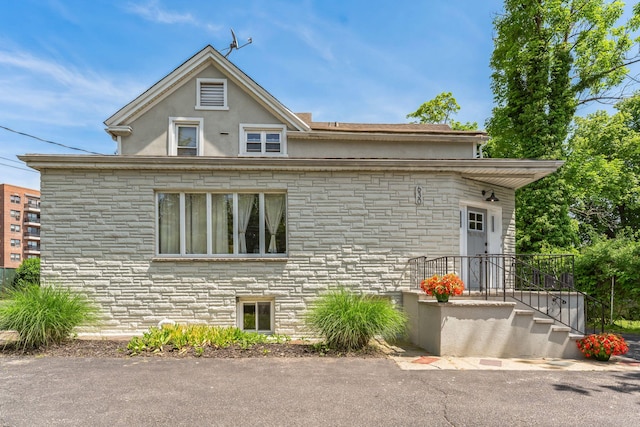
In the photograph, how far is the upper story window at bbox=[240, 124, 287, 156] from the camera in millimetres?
11789

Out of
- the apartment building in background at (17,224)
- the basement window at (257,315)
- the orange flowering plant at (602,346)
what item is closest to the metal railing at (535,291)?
the orange flowering plant at (602,346)

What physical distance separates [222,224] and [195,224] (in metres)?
0.61

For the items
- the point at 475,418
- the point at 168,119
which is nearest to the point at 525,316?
the point at 475,418

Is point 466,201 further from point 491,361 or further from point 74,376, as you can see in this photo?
point 74,376

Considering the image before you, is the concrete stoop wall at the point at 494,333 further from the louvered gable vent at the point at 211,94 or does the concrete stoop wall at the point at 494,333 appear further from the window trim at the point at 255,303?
the louvered gable vent at the point at 211,94

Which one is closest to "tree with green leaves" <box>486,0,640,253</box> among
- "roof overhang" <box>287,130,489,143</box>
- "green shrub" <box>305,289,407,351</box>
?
"roof overhang" <box>287,130,489,143</box>

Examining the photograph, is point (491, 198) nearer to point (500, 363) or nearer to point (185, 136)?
point (500, 363)

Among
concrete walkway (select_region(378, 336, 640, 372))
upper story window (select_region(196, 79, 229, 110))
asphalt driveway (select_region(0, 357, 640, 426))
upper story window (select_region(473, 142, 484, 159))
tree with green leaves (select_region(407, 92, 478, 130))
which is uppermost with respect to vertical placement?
tree with green leaves (select_region(407, 92, 478, 130))

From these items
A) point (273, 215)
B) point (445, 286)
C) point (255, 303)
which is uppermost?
point (273, 215)

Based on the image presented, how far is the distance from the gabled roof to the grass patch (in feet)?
23.6

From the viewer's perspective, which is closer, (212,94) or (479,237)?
(479,237)

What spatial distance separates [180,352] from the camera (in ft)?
21.1

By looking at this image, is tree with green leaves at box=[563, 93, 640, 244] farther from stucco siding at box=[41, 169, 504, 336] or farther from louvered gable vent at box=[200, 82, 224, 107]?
louvered gable vent at box=[200, 82, 224, 107]

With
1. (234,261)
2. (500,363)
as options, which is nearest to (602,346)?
(500,363)
